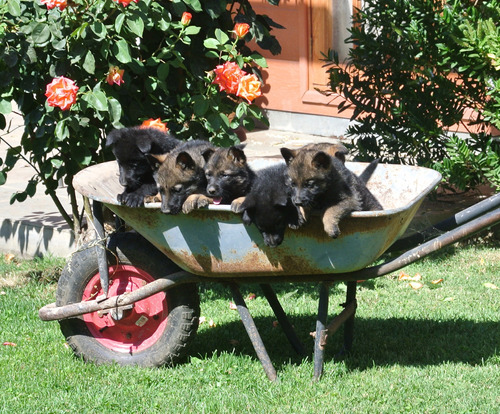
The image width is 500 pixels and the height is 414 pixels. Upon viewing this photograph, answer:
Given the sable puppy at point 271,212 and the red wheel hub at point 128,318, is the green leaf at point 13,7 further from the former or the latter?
the sable puppy at point 271,212

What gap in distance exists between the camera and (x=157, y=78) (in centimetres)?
595

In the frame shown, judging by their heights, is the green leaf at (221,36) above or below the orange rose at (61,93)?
above

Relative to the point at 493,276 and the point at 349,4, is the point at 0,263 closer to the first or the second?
the point at 493,276

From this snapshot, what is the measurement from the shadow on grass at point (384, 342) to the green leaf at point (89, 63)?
1873mm

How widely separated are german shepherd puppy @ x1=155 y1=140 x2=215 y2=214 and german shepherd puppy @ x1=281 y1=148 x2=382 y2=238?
0.49 metres

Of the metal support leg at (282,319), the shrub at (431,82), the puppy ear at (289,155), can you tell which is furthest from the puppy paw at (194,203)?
the shrub at (431,82)

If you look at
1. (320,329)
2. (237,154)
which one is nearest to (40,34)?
(237,154)

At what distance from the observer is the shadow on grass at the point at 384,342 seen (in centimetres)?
516

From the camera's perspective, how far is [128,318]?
17.1 feet

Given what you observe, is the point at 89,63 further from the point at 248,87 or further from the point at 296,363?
the point at 296,363

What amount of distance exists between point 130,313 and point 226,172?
1.16m

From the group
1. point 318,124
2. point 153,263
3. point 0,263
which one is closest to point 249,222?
point 153,263

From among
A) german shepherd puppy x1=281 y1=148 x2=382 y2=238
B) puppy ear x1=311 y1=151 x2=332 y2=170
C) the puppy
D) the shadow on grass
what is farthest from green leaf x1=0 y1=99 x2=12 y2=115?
puppy ear x1=311 y1=151 x2=332 y2=170

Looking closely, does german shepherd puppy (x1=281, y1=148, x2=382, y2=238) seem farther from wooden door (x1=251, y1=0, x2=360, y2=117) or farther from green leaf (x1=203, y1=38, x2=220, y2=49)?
wooden door (x1=251, y1=0, x2=360, y2=117)
